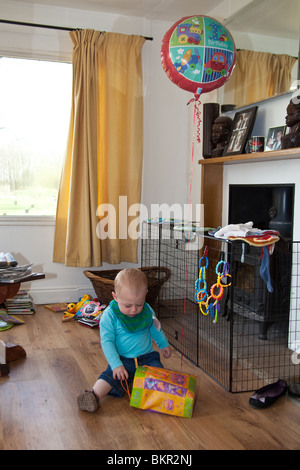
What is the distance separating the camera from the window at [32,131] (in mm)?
3926

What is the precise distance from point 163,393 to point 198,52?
1.76 meters

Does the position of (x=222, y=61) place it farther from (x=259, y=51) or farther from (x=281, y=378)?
(x=281, y=378)

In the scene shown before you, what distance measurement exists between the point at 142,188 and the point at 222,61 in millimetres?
1758

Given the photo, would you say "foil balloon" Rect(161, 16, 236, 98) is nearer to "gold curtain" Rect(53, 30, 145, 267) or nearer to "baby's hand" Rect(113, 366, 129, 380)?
"gold curtain" Rect(53, 30, 145, 267)

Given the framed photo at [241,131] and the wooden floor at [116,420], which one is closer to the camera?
Answer: the wooden floor at [116,420]

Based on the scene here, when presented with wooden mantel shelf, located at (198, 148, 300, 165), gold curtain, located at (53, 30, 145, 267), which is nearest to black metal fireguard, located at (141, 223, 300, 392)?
wooden mantel shelf, located at (198, 148, 300, 165)

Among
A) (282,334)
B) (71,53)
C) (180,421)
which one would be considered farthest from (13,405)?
(71,53)

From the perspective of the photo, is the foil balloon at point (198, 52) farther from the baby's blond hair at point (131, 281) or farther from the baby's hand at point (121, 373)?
the baby's hand at point (121, 373)

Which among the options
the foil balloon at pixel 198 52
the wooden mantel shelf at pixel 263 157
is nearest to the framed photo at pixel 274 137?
the wooden mantel shelf at pixel 263 157

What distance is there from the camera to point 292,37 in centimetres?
280

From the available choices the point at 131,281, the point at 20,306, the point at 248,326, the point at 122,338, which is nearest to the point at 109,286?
the point at 20,306

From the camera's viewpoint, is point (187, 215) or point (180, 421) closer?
point (180, 421)

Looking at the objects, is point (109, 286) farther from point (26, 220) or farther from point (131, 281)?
point (131, 281)

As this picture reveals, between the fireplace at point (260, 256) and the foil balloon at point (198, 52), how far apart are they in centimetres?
85
